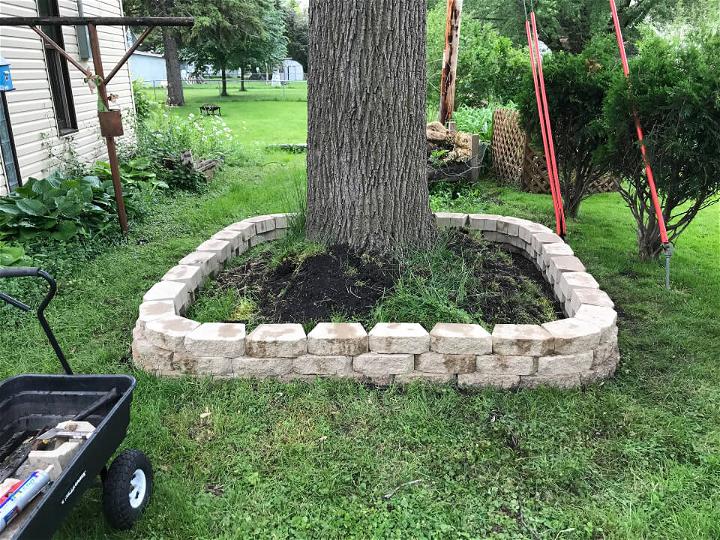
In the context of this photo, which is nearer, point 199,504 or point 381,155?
point 199,504

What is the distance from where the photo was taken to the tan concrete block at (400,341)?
2664 mm

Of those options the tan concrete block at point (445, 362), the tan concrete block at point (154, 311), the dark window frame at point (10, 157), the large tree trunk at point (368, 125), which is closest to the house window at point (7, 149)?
the dark window frame at point (10, 157)

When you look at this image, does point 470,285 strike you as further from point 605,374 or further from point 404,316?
point 605,374

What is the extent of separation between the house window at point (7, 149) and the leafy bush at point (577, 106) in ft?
17.7

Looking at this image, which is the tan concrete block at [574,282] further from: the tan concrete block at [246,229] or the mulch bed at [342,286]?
the tan concrete block at [246,229]

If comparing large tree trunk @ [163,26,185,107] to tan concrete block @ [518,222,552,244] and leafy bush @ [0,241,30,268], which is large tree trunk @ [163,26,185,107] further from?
tan concrete block @ [518,222,552,244]

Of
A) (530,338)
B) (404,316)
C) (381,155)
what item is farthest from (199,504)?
(381,155)

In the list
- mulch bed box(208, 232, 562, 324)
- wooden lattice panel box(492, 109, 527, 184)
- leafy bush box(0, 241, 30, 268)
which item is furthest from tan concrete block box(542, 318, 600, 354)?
wooden lattice panel box(492, 109, 527, 184)

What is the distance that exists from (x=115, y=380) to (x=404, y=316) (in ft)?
4.96

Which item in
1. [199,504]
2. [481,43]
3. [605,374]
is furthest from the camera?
[481,43]

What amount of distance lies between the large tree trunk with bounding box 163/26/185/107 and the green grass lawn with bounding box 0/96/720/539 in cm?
1999

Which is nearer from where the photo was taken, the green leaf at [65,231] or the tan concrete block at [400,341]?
the tan concrete block at [400,341]

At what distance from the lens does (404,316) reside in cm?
299

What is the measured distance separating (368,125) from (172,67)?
20767mm
